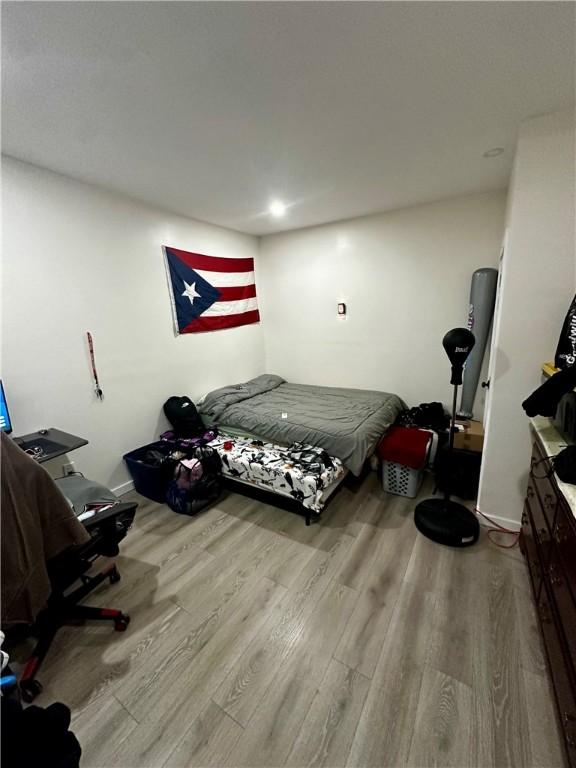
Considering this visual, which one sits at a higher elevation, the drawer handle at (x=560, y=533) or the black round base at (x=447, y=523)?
the drawer handle at (x=560, y=533)

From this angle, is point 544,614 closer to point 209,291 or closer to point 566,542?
point 566,542

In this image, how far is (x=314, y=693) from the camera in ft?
4.17

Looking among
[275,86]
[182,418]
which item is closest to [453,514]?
[182,418]

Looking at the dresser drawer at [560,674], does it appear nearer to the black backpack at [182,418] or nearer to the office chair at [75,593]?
the office chair at [75,593]

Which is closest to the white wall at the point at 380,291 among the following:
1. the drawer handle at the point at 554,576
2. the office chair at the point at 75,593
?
the drawer handle at the point at 554,576

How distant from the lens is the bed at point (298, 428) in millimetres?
2393

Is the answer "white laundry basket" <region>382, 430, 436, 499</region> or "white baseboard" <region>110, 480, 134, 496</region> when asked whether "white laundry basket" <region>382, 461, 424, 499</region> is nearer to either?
"white laundry basket" <region>382, 430, 436, 499</region>

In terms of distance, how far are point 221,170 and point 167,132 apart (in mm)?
519

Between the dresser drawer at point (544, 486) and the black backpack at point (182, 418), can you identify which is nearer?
the dresser drawer at point (544, 486)

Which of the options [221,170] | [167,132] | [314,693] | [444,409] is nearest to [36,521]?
[314,693]

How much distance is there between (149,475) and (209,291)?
2088mm

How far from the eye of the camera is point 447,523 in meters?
2.07

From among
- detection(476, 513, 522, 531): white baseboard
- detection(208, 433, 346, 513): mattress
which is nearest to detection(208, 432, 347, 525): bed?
detection(208, 433, 346, 513): mattress

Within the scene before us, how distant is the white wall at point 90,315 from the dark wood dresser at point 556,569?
3.01 meters
